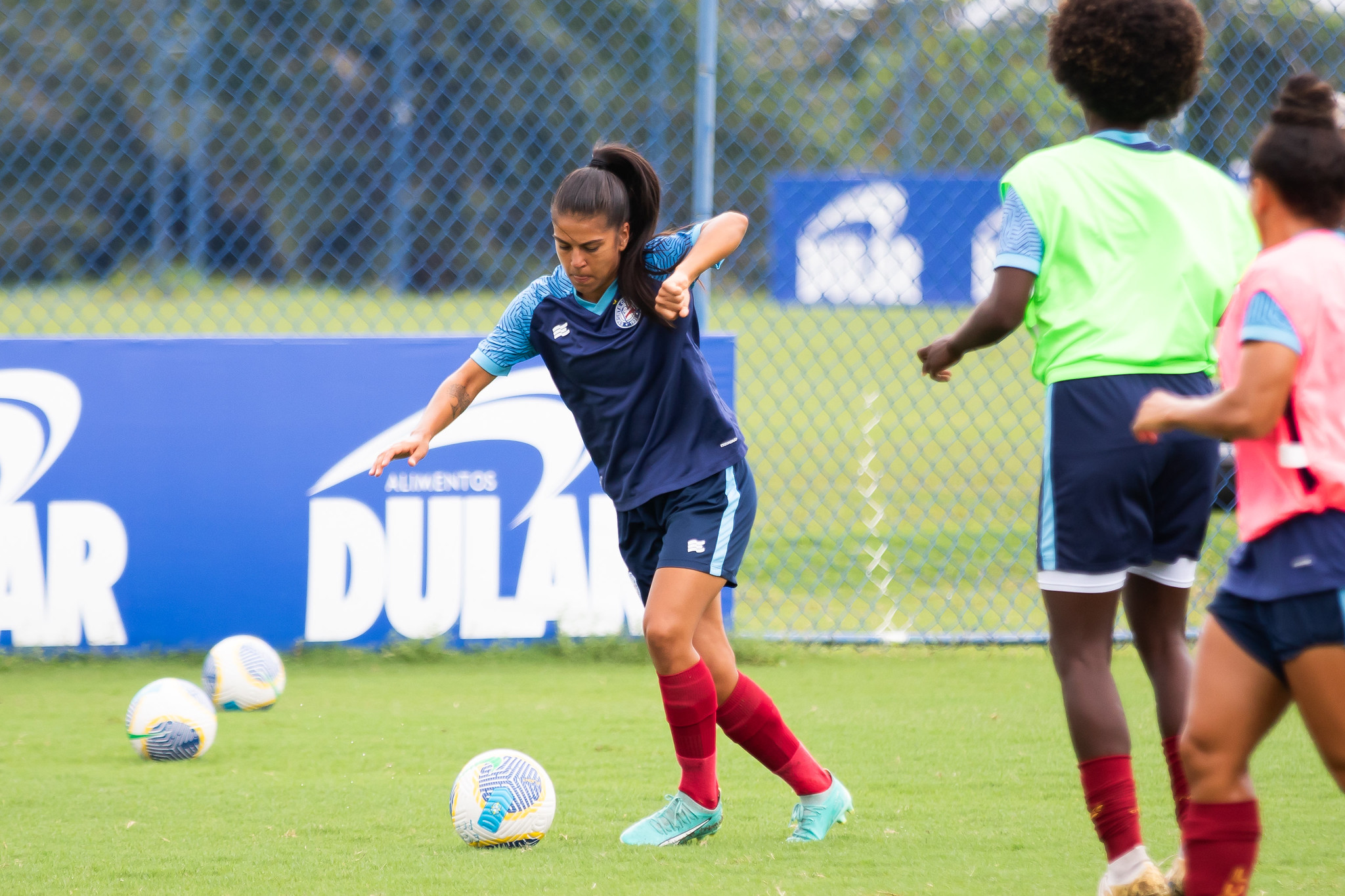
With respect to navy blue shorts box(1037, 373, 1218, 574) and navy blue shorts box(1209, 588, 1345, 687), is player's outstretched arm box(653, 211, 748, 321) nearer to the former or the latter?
navy blue shorts box(1037, 373, 1218, 574)

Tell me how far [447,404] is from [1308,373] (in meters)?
2.13

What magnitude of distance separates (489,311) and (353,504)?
2.54m

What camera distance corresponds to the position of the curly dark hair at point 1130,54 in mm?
2672

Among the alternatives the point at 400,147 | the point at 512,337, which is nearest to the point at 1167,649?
the point at 512,337

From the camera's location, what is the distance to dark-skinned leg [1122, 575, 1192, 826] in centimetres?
288

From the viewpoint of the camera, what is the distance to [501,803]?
133 inches

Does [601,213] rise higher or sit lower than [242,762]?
higher

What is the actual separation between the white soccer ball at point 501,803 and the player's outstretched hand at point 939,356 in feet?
4.64

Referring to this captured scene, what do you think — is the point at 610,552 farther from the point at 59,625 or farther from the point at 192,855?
the point at 192,855

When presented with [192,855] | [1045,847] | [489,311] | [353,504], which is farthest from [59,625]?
[1045,847]

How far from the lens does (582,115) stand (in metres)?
9.56

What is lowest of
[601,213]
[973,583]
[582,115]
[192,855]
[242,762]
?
[973,583]

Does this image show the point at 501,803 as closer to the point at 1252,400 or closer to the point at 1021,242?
the point at 1021,242

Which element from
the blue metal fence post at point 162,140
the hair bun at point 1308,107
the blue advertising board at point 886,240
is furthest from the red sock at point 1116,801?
the blue metal fence post at point 162,140
